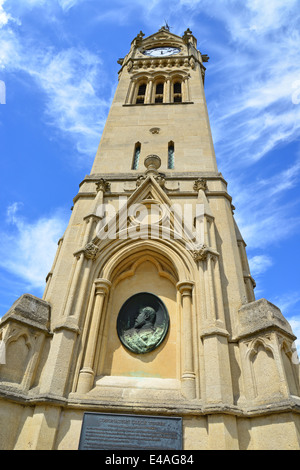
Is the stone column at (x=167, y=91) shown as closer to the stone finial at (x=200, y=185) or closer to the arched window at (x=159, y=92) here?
the arched window at (x=159, y=92)

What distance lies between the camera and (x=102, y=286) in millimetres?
8891

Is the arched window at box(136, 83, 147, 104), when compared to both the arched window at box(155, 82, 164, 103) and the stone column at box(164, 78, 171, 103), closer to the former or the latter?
the arched window at box(155, 82, 164, 103)

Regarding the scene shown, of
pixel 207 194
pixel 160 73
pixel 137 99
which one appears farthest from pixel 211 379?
pixel 160 73

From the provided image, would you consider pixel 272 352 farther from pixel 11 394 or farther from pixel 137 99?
pixel 137 99

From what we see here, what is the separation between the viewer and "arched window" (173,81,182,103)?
1859cm

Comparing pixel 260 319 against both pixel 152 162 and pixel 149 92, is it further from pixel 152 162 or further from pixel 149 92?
pixel 149 92

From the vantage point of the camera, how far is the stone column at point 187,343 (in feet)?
23.8

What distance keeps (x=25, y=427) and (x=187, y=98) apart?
1649 cm

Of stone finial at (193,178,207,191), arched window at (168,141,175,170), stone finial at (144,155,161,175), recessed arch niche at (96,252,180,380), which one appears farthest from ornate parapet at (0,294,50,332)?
arched window at (168,141,175,170)

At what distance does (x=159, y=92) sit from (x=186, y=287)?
15062 millimetres

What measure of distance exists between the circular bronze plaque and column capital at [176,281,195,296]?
70 cm

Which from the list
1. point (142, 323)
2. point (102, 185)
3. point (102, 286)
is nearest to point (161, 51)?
point (102, 185)

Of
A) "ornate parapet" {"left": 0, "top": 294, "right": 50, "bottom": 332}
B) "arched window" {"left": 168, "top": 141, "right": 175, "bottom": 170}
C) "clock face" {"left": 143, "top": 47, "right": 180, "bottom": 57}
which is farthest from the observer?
"clock face" {"left": 143, "top": 47, "right": 180, "bottom": 57}

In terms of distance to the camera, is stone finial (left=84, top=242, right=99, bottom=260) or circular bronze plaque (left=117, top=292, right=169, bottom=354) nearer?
circular bronze plaque (left=117, top=292, right=169, bottom=354)
